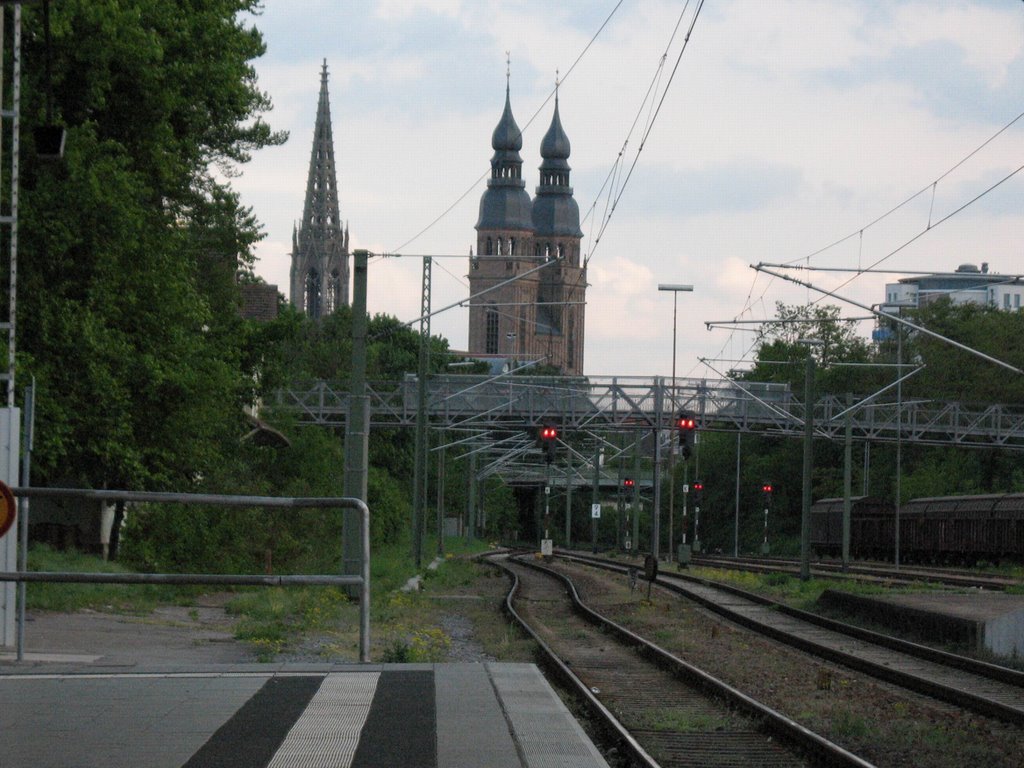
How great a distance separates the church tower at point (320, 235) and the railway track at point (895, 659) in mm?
159468

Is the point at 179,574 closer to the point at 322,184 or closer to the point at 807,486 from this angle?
the point at 807,486

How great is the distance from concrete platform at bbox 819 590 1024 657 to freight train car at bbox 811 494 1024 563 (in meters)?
25.1

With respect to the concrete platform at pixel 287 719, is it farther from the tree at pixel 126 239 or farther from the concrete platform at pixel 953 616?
the tree at pixel 126 239

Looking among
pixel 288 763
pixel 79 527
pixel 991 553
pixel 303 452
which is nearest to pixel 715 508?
pixel 991 553

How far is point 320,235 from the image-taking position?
18975cm

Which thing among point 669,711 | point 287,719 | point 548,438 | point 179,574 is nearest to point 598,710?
point 669,711

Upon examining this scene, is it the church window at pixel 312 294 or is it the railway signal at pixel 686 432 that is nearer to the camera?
the railway signal at pixel 686 432

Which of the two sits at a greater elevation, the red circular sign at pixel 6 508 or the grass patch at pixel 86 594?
the red circular sign at pixel 6 508

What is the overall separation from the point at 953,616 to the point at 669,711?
10.1 metres

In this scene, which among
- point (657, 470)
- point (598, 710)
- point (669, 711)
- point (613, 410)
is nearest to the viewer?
point (598, 710)

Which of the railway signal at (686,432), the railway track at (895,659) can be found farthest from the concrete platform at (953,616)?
the railway signal at (686,432)

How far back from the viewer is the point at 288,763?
8.40m

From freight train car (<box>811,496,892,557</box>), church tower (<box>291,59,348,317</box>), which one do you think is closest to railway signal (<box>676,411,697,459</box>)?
freight train car (<box>811,496,892,557</box>)

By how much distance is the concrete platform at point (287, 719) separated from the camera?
859 cm
